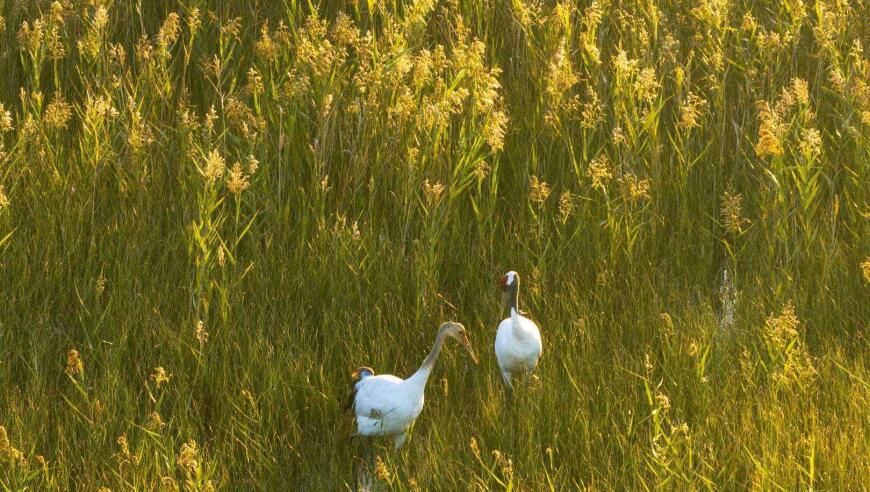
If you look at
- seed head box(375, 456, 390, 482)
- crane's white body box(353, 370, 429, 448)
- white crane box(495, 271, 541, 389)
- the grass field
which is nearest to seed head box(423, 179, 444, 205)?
the grass field

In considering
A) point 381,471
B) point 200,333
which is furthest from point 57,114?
point 381,471

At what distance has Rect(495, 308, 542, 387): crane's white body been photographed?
3.70 meters

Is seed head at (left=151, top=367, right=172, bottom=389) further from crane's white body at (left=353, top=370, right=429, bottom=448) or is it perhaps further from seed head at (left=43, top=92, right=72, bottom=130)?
seed head at (left=43, top=92, right=72, bottom=130)

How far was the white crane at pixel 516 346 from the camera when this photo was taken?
370cm

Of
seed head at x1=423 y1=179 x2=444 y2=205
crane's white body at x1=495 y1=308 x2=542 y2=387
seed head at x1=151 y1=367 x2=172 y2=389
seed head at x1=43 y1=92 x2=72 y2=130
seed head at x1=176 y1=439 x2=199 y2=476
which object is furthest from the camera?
seed head at x1=43 y1=92 x2=72 y2=130

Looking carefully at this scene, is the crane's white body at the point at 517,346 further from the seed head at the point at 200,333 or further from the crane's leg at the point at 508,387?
the seed head at the point at 200,333

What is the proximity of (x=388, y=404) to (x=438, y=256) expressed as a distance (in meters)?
0.94

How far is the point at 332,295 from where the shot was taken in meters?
4.22

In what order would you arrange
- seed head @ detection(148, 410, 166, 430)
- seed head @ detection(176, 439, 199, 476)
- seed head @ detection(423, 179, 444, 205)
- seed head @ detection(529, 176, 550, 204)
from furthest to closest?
seed head @ detection(529, 176, 550, 204)
seed head @ detection(423, 179, 444, 205)
seed head @ detection(148, 410, 166, 430)
seed head @ detection(176, 439, 199, 476)

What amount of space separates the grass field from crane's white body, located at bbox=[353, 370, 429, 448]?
4.0 inches

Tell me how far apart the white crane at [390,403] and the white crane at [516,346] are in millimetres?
226

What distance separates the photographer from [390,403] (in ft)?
11.3

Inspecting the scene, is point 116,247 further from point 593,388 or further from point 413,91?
point 593,388

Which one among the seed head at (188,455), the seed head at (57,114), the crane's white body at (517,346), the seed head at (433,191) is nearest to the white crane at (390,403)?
the crane's white body at (517,346)
